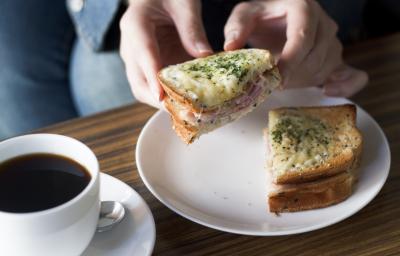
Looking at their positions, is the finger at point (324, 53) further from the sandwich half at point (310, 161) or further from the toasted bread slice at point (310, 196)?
the toasted bread slice at point (310, 196)

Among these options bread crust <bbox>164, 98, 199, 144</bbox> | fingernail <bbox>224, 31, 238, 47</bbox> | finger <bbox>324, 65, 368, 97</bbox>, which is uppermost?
fingernail <bbox>224, 31, 238, 47</bbox>

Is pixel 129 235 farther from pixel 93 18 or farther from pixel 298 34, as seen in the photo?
pixel 93 18

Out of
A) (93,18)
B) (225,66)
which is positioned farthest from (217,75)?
(93,18)

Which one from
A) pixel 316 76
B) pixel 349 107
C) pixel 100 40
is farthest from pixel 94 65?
pixel 349 107

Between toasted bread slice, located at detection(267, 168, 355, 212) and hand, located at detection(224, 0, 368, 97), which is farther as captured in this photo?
hand, located at detection(224, 0, 368, 97)

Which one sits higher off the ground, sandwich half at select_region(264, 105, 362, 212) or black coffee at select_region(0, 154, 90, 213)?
black coffee at select_region(0, 154, 90, 213)

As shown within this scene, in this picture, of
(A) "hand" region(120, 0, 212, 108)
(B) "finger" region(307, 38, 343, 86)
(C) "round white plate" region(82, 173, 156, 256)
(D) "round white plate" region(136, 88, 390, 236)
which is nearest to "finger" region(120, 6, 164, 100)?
(A) "hand" region(120, 0, 212, 108)

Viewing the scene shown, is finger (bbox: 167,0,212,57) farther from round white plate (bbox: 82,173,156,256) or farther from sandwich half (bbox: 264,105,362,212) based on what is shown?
round white plate (bbox: 82,173,156,256)
